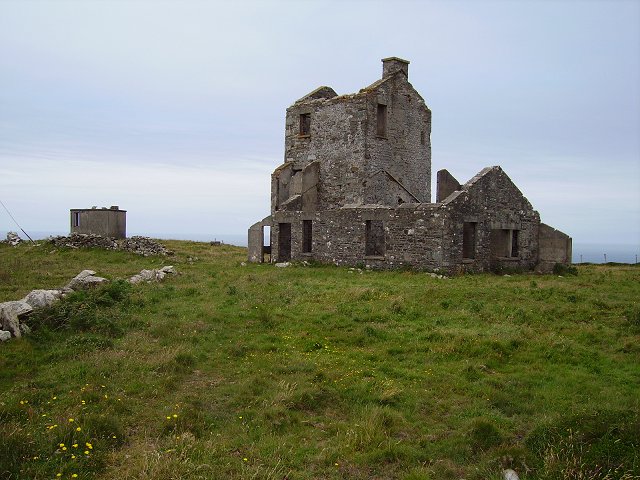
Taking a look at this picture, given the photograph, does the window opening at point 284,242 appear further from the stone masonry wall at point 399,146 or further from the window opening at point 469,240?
the window opening at point 469,240

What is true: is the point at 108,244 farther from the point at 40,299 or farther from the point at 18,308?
the point at 18,308

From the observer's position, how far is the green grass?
7.41m

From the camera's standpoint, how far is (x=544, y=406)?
9445 millimetres

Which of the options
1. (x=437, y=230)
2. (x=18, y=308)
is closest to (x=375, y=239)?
(x=437, y=230)

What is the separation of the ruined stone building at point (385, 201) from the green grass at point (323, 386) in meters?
6.15

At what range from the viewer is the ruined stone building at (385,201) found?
945 inches

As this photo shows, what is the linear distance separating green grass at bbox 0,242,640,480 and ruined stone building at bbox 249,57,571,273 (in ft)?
20.2

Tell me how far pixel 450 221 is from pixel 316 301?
848 centimetres

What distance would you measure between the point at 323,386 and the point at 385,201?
21.4 metres

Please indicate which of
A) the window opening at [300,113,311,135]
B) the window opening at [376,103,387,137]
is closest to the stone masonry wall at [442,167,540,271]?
the window opening at [376,103,387,137]

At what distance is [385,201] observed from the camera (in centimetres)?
3066

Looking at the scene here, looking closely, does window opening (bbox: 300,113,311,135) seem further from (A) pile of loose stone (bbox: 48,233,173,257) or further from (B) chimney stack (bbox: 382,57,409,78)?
(A) pile of loose stone (bbox: 48,233,173,257)

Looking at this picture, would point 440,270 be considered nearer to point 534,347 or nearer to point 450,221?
point 450,221

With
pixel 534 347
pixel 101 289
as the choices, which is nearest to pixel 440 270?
pixel 534 347
